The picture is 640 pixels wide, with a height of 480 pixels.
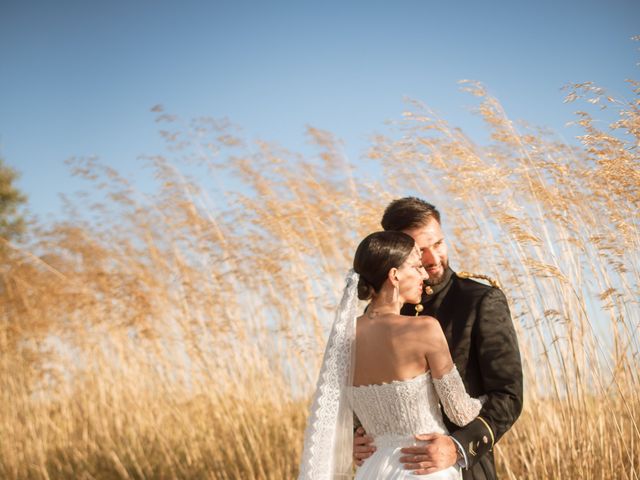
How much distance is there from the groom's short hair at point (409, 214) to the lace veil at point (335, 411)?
0.28 m

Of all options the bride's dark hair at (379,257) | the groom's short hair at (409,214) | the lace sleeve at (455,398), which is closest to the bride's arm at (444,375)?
the lace sleeve at (455,398)

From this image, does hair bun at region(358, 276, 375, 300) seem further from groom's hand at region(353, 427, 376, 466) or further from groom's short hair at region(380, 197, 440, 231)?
groom's hand at region(353, 427, 376, 466)

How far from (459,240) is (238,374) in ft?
6.32

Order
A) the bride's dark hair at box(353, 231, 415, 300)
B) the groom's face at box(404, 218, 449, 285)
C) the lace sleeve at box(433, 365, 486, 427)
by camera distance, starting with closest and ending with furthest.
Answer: the lace sleeve at box(433, 365, 486, 427) → the bride's dark hair at box(353, 231, 415, 300) → the groom's face at box(404, 218, 449, 285)

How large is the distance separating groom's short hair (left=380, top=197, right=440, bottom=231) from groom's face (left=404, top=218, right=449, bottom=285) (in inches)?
0.7

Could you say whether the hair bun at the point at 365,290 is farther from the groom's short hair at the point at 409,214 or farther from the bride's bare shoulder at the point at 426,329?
the groom's short hair at the point at 409,214

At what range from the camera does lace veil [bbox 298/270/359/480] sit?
7.29ft

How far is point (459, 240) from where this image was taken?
4.12 meters

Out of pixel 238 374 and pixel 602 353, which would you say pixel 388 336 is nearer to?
pixel 602 353

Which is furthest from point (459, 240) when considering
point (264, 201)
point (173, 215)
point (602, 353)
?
point (173, 215)

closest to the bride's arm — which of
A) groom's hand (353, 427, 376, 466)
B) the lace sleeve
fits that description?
the lace sleeve

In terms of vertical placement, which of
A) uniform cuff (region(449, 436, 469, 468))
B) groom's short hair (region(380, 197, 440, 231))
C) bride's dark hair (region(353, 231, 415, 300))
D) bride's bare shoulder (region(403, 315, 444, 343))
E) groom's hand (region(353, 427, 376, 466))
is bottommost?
uniform cuff (region(449, 436, 469, 468))

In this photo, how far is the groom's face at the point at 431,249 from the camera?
2348mm

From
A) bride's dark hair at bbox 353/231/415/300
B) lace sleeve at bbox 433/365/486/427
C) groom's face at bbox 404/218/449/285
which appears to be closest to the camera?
lace sleeve at bbox 433/365/486/427
